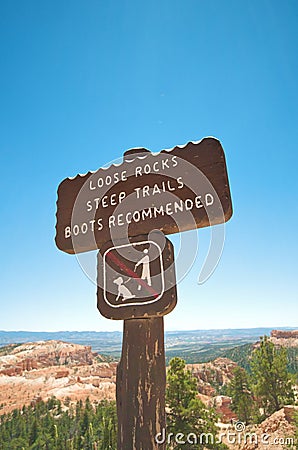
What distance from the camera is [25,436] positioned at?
75.3 ft

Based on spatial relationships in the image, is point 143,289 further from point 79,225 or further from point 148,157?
point 148,157

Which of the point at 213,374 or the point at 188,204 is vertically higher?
the point at 188,204

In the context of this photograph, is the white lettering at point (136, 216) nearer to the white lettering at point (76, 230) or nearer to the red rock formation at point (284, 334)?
the white lettering at point (76, 230)

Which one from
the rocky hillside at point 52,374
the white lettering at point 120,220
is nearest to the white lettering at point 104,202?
the white lettering at point 120,220

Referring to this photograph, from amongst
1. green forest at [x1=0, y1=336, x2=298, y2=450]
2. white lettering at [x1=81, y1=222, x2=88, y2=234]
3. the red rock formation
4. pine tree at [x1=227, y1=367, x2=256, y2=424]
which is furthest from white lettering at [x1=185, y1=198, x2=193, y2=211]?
the red rock formation

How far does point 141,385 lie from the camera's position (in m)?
1.63

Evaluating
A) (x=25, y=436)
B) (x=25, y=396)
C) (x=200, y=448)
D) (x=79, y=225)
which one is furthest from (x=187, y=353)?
(x=79, y=225)

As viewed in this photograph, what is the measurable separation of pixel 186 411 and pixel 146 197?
9.51m

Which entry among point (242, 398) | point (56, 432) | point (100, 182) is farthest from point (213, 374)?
point (100, 182)

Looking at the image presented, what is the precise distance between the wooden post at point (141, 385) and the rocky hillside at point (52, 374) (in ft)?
127

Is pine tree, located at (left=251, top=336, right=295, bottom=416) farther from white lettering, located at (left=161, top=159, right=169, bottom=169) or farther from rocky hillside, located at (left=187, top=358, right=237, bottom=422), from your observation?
rocky hillside, located at (left=187, top=358, right=237, bottom=422)

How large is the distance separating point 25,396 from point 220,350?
23769 mm

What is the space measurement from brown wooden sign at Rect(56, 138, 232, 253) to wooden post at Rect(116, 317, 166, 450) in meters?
0.54

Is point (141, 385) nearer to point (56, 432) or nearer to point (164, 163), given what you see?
point (164, 163)
